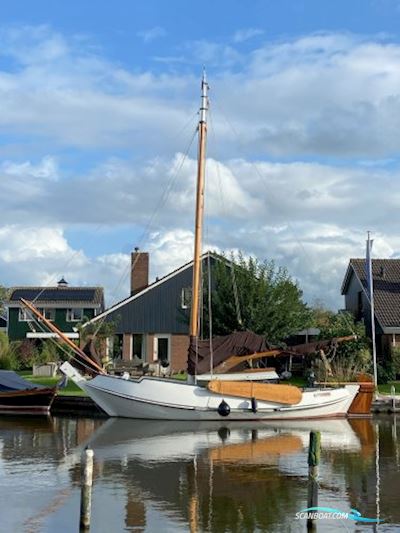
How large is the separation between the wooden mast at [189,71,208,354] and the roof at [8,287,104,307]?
29.4 m

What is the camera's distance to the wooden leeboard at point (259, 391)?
2800 centimetres

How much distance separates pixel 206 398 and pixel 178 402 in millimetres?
1031

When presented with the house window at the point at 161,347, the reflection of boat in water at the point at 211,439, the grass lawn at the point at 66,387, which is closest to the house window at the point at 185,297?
the house window at the point at 161,347

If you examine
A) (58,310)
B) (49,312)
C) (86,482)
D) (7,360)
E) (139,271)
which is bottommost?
(86,482)

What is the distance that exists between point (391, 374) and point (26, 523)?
27687 mm

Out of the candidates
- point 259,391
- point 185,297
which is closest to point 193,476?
point 259,391

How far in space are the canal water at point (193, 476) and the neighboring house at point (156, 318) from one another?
21078 mm

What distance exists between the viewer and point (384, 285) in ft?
147

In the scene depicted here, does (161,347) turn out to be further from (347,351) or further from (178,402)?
(178,402)

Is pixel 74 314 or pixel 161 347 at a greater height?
pixel 74 314

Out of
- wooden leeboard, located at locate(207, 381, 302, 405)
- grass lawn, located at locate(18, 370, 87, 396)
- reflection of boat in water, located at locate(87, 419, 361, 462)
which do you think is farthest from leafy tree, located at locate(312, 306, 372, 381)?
grass lawn, located at locate(18, 370, 87, 396)

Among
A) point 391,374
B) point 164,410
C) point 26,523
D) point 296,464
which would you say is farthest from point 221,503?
point 391,374

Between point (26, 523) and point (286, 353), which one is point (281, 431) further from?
point (26, 523)

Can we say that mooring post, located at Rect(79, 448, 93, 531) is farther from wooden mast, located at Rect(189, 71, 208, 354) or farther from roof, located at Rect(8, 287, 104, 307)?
roof, located at Rect(8, 287, 104, 307)
